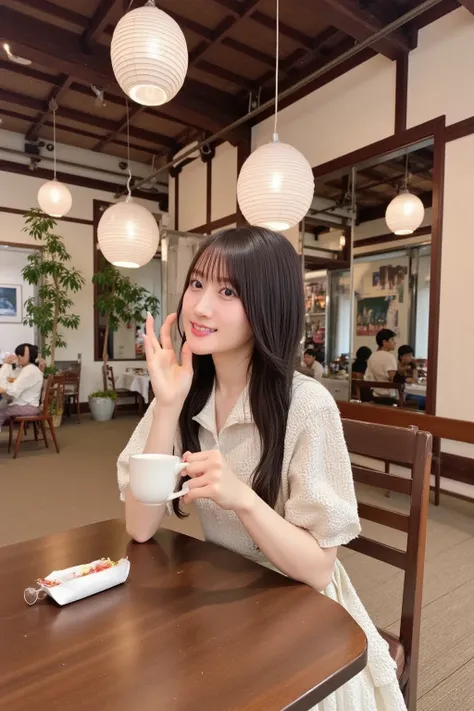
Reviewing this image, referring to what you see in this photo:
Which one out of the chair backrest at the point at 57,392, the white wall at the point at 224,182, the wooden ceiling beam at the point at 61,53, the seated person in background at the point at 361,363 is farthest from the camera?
the white wall at the point at 224,182

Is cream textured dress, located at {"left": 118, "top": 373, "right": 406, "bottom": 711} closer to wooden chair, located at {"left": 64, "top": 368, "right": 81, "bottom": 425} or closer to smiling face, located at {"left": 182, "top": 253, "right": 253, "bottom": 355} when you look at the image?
smiling face, located at {"left": 182, "top": 253, "right": 253, "bottom": 355}

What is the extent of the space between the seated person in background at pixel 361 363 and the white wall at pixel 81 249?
175 inches

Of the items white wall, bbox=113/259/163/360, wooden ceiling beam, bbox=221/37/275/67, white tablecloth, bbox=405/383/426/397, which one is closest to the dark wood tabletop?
white tablecloth, bbox=405/383/426/397

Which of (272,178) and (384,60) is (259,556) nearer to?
(272,178)

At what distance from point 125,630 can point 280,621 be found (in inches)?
9.3

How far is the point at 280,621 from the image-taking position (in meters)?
0.72

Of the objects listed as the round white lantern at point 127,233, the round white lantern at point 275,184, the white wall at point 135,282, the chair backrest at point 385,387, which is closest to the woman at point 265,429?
the round white lantern at point 275,184

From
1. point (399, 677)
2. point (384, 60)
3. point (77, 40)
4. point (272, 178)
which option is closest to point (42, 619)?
point (399, 677)

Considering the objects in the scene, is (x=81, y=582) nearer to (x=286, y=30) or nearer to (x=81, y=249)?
(x=286, y=30)

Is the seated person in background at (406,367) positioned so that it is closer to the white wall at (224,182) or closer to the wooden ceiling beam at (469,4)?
the white wall at (224,182)

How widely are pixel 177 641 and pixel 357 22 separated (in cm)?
417

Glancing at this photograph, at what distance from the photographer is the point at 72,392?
23.5 ft

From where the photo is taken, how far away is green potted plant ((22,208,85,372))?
648 cm

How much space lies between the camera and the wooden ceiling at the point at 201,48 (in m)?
3.67
